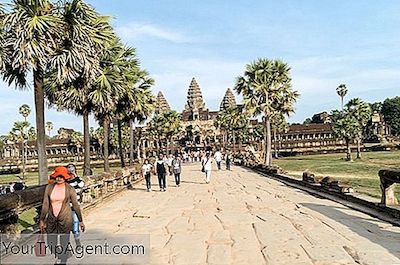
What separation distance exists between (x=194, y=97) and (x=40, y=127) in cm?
13130

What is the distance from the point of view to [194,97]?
5669 inches

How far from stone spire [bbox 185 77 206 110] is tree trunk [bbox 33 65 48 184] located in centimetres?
12660

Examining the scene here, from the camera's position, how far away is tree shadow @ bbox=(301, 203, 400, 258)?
27.0 feet

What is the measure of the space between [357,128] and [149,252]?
201 feet

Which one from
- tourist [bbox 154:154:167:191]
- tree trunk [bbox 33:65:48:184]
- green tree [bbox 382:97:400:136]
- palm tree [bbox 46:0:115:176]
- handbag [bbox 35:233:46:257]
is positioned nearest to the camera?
handbag [bbox 35:233:46:257]

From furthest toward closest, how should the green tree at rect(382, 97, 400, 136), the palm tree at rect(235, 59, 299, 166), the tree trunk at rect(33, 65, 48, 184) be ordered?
the green tree at rect(382, 97, 400, 136)
the palm tree at rect(235, 59, 299, 166)
the tree trunk at rect(33, 65, 48, 184)

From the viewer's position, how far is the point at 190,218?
38.9ft

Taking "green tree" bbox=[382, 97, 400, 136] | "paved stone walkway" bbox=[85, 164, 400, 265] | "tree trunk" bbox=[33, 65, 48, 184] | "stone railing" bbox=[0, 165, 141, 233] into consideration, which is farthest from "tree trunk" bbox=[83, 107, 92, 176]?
"green tree" bbox=[382, 97, 400, 136]

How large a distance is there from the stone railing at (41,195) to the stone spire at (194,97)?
368ft

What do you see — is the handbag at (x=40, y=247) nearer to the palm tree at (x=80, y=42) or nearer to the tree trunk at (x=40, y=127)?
the tree trunk at (x=40, y=127)

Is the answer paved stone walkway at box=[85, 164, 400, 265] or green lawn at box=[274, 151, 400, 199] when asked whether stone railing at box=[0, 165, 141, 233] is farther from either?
green lawn at box=[274, 151, 400, 199]

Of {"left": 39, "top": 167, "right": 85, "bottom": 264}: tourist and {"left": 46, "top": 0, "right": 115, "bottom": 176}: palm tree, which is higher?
{"left": 46, "top": 0, "right": 115, "bottom": 176}: palm tree

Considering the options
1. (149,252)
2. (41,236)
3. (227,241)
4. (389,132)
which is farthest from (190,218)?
(389,132)

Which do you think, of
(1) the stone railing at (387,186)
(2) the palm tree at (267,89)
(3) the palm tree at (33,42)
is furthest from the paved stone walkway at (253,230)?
(2) the palm tree at (267,89)
